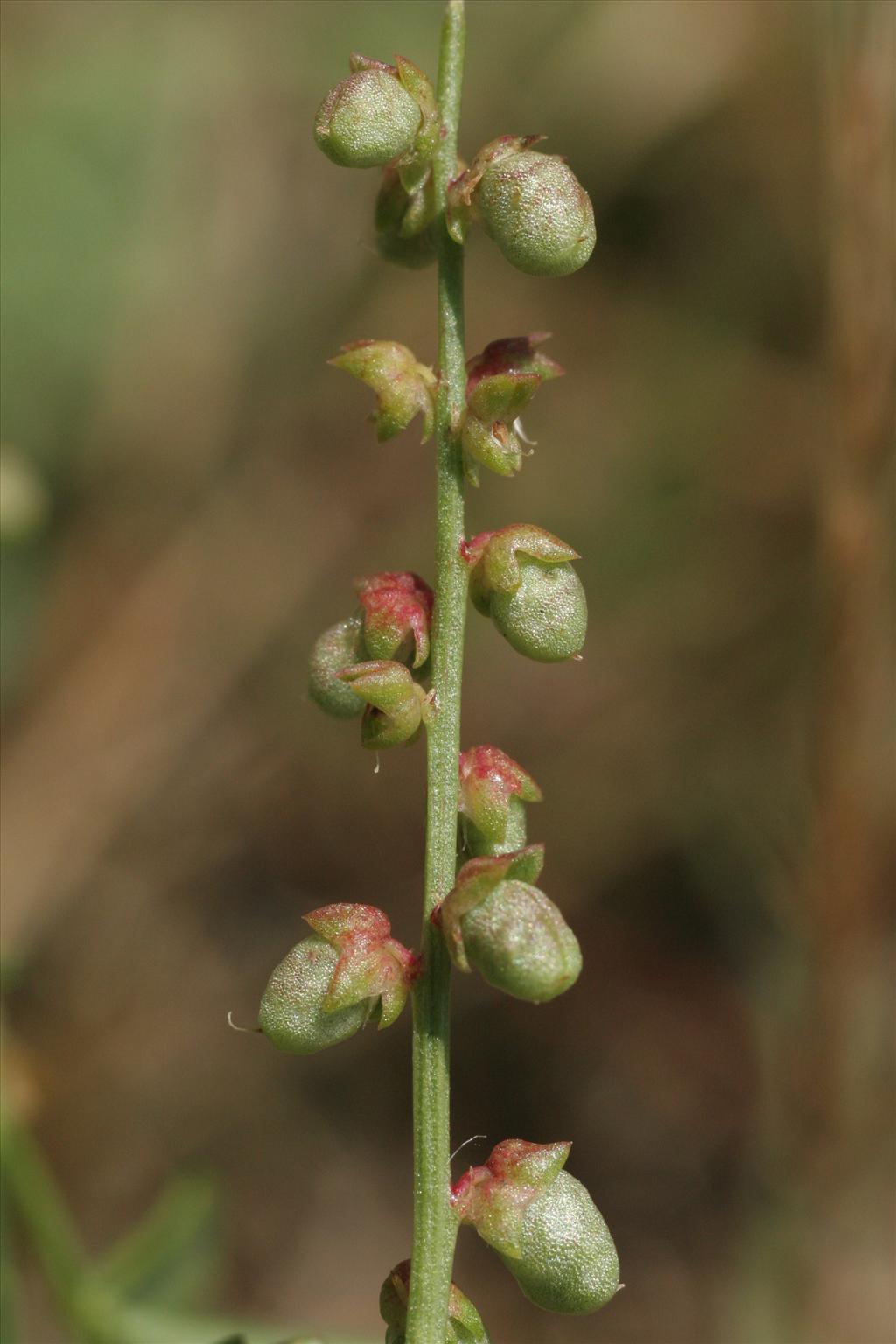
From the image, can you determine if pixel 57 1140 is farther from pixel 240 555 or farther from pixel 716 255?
pixel 716 255

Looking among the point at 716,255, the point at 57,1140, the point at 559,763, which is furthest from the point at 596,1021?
the point at 716,255

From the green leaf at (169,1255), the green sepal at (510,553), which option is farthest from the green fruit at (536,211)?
the green leaf at (169,1255)

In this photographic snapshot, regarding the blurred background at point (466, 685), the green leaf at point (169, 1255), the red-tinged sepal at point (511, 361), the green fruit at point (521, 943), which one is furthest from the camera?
the blurred background at point (466, 685)

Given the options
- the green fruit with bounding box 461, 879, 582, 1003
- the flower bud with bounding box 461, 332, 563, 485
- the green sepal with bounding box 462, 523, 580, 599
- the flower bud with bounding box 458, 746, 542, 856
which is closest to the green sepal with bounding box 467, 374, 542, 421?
the flower bud with bounding box 461, 332, 563, 485

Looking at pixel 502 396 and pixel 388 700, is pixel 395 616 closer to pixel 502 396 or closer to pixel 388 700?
pixel 388 700

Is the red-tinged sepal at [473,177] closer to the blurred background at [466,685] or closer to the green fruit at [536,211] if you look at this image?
the green fruit at [536,211]

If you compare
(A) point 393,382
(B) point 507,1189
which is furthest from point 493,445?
(B) point 507,1189
